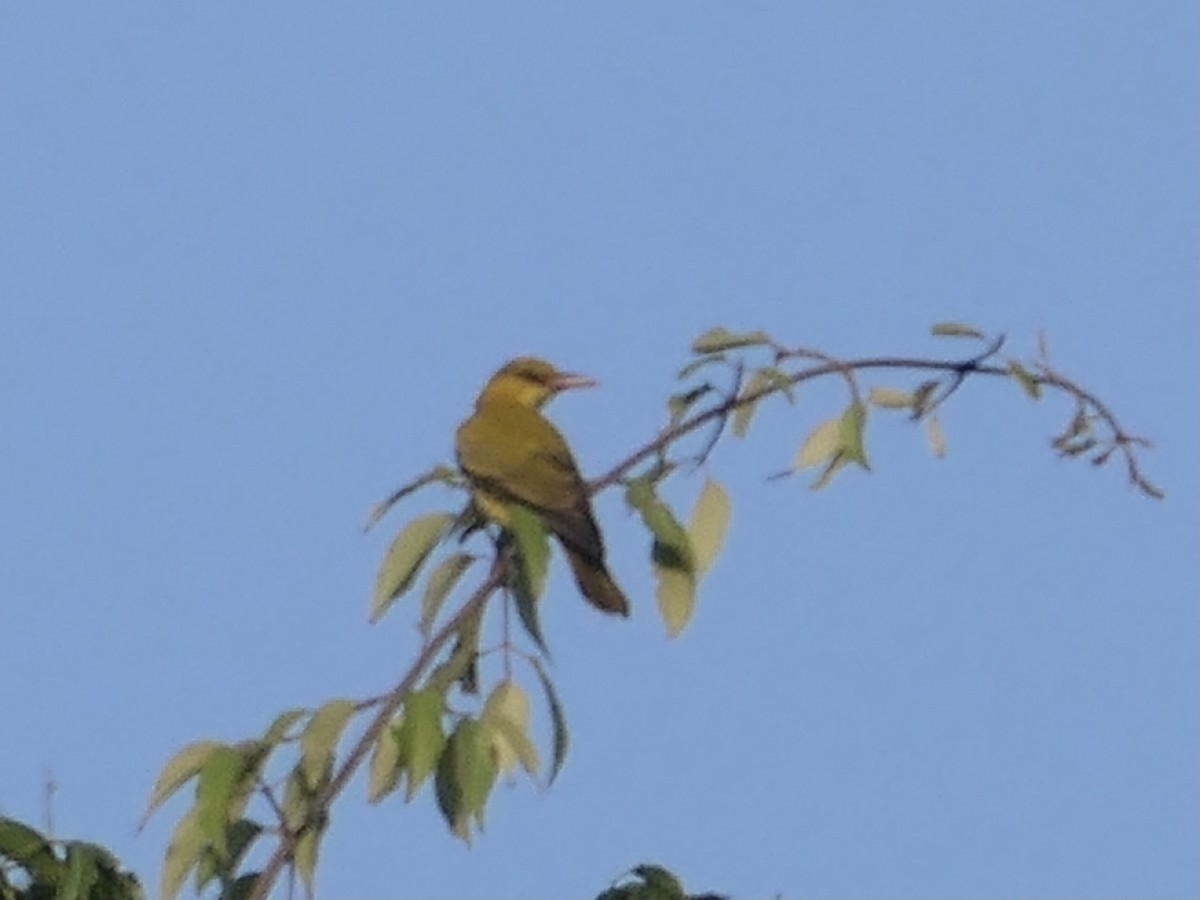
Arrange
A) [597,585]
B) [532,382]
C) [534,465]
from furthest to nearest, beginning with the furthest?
1. [532,382]
2. [534,465]
3. [597,585]

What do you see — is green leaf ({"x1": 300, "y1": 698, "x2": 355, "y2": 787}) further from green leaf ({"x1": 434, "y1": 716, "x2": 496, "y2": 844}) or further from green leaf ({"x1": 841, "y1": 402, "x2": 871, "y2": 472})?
green leaf ({"x1": 841, "y1": 402, "x2": 871, "y2": 472})

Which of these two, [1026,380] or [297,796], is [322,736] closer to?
[297,796]

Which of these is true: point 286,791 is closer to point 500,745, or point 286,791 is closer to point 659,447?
point 500,745

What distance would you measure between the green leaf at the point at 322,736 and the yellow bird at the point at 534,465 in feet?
1.81

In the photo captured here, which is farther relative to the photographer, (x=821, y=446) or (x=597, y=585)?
(x=597, y=585)

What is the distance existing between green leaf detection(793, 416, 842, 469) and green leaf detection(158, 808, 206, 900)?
73cm

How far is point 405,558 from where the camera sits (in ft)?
8.52

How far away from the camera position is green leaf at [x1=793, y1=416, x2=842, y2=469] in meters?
2.52

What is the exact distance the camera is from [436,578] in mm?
2607

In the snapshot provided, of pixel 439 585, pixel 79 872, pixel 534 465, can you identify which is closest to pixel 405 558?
pixel 439 585

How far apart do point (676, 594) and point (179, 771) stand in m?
0.55

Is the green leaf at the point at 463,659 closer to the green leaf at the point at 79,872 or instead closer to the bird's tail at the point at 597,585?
the green leaf at the point at 79,872

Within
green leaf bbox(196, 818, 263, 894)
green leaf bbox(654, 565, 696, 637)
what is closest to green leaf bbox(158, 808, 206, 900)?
green leaf bbox(196, 818, 263, 894)

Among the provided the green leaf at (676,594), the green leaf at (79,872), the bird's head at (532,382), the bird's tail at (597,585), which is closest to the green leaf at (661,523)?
the green leaf at (676,594)
